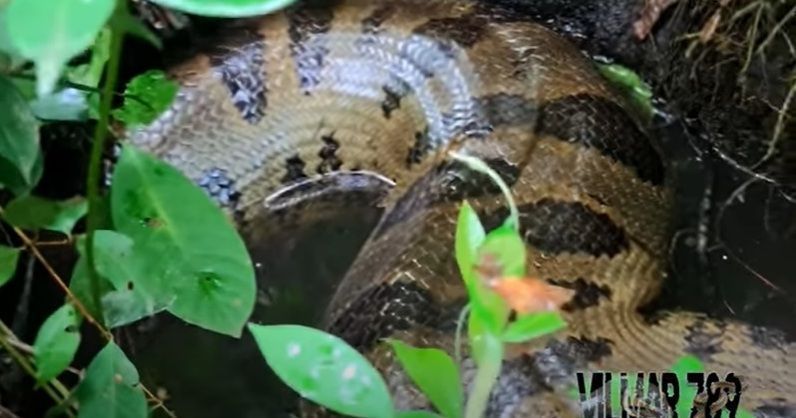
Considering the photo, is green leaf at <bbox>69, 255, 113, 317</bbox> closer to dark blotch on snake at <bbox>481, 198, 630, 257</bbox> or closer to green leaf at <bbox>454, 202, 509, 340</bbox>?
green leaf at <bbox>454, 202, 509, 340</bbox>

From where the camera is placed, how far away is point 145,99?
4.42 feet

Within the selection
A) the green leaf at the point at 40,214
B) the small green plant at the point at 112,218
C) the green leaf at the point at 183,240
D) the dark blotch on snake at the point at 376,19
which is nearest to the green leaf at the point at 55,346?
the small green plant at the point at 112,218

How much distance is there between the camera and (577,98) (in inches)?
94.4

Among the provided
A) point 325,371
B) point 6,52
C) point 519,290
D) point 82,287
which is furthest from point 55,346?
point 519,290

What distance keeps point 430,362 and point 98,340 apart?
128 centimetres

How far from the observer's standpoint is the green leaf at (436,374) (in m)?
0.96

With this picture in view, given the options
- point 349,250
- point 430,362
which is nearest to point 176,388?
point 349,250

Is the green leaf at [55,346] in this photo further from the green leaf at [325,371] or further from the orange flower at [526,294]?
the orange flower at [526,294]

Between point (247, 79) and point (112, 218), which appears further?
point (247, 79)

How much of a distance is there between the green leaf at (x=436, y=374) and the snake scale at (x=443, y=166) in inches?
26.9

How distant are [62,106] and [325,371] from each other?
67 cm

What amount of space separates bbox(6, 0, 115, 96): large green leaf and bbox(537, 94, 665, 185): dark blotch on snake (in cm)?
163

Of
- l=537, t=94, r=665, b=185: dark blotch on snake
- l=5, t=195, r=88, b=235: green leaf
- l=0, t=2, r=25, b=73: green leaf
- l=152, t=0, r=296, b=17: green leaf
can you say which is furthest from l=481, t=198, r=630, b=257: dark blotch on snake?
l=152, t=0, r=296, b=17: green leaf

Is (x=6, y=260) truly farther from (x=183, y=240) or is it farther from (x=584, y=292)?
(x=584, y=292)
